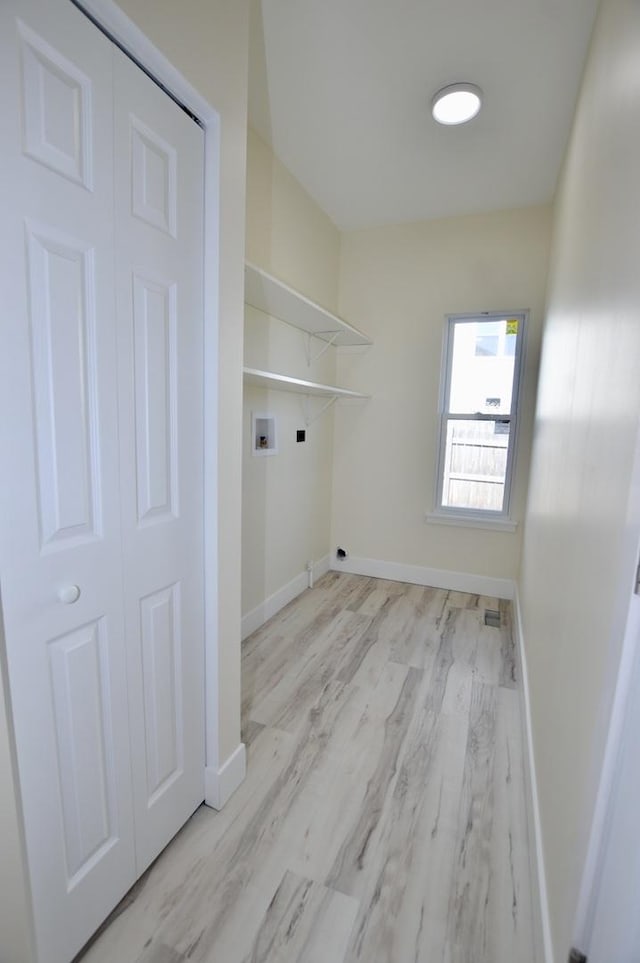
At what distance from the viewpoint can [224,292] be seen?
131 centimetres

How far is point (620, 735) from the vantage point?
28.3 inches

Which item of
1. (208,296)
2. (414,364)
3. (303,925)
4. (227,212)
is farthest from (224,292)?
(414,364)

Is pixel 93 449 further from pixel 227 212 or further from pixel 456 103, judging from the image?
pixel 456 103

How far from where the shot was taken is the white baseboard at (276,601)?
8.63 ft

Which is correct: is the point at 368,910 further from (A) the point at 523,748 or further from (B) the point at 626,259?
(B) the point at 626,259

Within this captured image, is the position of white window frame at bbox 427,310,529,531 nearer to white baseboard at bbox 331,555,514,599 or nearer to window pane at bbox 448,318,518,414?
window pane at bbox 448,318,518,414

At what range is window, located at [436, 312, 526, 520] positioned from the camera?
123 inches

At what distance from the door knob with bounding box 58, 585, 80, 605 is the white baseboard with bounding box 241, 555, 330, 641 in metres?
1.69

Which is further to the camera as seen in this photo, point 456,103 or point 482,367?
point 482,367

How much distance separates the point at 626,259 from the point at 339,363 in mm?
2784

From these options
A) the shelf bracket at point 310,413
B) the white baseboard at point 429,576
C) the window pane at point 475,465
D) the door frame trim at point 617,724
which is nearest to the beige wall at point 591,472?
the door frame trim at point 617,724

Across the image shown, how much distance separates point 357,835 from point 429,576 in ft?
7.34

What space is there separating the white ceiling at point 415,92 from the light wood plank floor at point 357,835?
281cm

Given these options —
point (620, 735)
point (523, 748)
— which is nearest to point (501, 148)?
point (620, 735)
